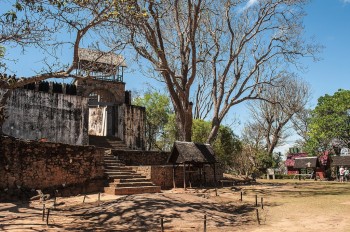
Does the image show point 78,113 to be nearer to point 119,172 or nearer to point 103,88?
point 103,88

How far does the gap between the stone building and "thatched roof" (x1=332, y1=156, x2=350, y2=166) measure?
17954 mm

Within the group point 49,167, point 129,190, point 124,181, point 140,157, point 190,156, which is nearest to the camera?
point 49,167

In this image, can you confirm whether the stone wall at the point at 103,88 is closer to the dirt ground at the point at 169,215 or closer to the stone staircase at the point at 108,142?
the stone staircase at the point at 108,142

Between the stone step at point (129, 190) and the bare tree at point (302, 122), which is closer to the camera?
the stone step at point (129, 190)

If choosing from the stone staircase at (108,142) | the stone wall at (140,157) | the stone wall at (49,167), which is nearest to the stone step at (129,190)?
the stone wall at (49,167)

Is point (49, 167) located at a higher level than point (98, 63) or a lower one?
lower

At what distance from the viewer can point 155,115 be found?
35562 mm

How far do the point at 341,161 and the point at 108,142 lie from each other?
21230mm

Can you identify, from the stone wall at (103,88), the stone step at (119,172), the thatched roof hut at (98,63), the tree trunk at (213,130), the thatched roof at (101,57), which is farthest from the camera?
the stone wall at (103,88)

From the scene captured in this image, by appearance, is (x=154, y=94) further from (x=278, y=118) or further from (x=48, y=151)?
(x=48, y=151)

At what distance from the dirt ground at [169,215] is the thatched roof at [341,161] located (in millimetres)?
21418

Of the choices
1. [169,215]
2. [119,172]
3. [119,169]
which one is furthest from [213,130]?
[169,215]

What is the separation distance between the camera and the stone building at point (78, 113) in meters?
21.7

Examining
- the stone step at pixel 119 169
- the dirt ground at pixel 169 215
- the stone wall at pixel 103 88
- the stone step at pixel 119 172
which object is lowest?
the dirt ground at pixel 169 215
